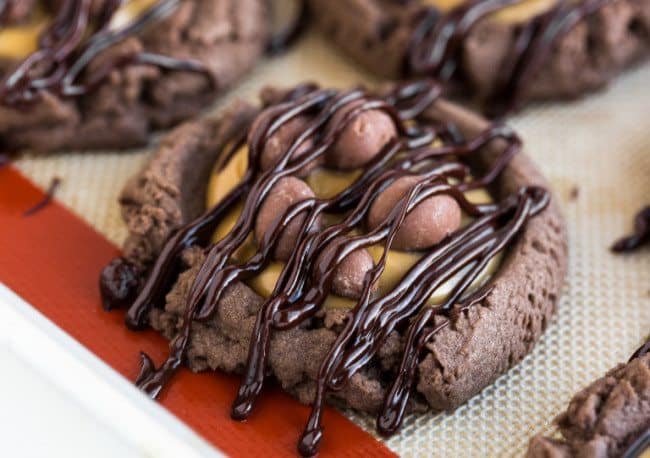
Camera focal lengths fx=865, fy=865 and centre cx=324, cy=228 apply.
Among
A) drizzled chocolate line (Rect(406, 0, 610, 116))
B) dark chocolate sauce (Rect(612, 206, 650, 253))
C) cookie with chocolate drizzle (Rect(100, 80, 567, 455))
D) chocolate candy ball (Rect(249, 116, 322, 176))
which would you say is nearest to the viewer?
cookie with chocolate drizzle (Rect(100, 80, 567, 455))

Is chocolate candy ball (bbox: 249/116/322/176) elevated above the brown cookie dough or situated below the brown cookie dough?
above

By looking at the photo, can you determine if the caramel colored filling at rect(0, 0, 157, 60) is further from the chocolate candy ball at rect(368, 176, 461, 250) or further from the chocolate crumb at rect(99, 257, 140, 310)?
the chocolate candy ball at rect(368, 176, 461, 250)

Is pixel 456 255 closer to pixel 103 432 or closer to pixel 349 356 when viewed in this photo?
pixel 349 356

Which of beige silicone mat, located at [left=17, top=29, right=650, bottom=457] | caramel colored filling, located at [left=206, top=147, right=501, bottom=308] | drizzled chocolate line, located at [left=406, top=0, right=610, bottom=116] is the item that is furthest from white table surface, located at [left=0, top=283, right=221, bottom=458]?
drizzled chocolate line, located at [left=406, top=0, right=610, bottom=116]

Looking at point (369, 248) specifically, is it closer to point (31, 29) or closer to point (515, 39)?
point (515, 39)

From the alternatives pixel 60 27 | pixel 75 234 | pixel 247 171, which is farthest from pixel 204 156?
pixel 60 27

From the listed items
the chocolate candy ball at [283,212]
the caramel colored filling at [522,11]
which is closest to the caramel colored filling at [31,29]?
the chocolate candy ball at [283,212]

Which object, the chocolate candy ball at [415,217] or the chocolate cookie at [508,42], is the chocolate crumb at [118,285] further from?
the chocolate cookie at [508,42]
